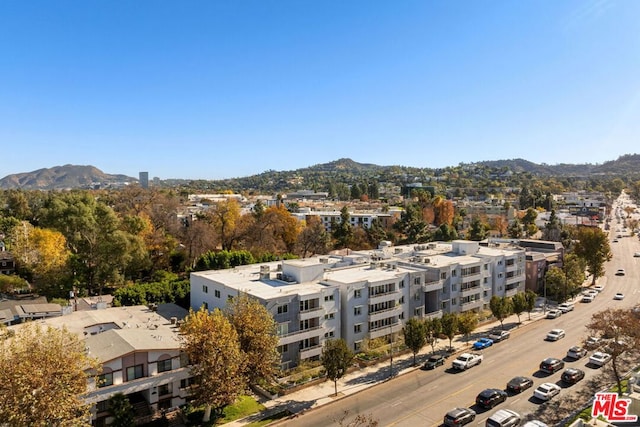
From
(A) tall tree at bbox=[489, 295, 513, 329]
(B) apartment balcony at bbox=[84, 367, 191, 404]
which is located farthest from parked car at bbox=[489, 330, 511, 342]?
(B) apartment balcony at bbox=[84, 367, 191, 404]

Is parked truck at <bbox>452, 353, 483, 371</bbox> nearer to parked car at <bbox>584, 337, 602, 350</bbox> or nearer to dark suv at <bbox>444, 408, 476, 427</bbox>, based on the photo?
dark suv at <bbox>444, 408, 476, 427</bbox>

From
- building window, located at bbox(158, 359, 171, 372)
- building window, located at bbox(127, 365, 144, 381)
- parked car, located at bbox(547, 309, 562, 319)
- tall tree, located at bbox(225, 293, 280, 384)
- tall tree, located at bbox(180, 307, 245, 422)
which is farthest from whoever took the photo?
parked car, located at bbox(547, 309, 562, 319)

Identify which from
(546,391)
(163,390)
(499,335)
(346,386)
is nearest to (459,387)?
(546,391)

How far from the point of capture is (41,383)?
21953mm

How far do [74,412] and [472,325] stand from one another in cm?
3529

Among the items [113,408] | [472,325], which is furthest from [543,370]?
[113,408]

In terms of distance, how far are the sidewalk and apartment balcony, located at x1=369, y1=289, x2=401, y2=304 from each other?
5.60 metres

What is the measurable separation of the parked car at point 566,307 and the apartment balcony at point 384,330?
26.7 metres

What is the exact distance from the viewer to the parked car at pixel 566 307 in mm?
58419

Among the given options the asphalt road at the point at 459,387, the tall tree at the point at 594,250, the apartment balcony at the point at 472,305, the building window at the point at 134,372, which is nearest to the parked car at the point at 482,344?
the asphalt road at the point at 459,387

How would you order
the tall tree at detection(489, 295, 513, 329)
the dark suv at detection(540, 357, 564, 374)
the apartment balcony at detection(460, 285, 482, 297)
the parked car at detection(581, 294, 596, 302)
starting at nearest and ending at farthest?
1. the dark suv at detection(540, 357, 564, 374)
2. the tall tree at detection(489, 295, 513, 329)
3. the apartment balcony at detection(460, 285, 482, 297)
4. the parked car at detection(581, 294, 596, 302)

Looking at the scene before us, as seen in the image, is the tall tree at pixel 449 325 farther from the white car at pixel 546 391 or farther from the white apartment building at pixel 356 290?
the white car at pixel 546 391

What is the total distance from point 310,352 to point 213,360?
12721 millimetres

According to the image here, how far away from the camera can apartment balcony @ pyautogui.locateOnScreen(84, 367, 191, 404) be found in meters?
27.9
